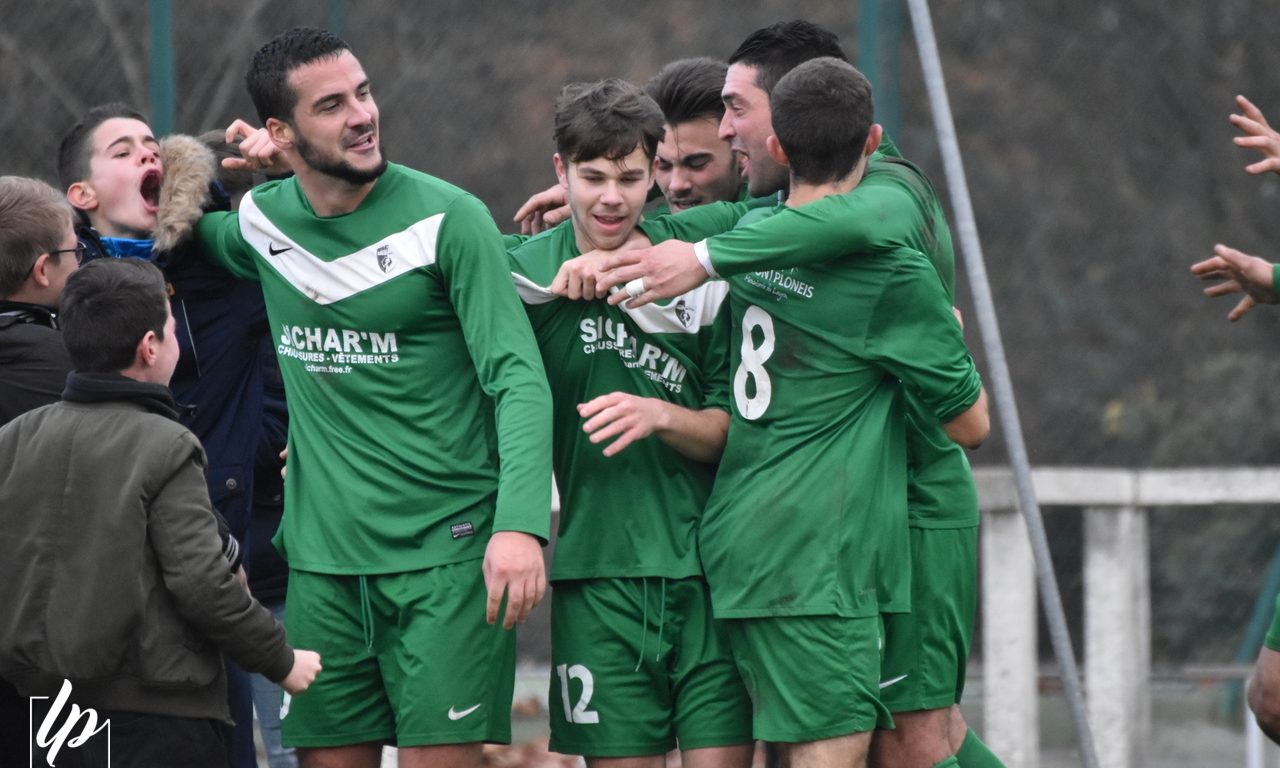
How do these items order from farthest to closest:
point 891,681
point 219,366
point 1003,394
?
1. point 1003,394
2. point 219,366
3. point 891,681

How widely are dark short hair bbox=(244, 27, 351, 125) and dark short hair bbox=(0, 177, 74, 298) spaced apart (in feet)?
1.87

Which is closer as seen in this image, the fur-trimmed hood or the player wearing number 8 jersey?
the player wearing number 8 jersey

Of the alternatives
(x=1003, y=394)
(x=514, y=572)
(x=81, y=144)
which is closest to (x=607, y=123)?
(x=514, y=572)

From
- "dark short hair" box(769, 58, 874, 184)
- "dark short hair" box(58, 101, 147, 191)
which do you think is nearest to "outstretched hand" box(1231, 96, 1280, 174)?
"dark short hair" box(769, 58, 874, 184)

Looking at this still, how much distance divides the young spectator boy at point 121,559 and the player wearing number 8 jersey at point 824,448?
3.09 ft

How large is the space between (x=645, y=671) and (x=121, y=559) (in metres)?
1.14

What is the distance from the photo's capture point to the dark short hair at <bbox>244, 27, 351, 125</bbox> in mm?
3873

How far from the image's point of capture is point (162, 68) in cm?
633

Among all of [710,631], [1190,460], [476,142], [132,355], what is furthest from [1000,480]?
[132,355]

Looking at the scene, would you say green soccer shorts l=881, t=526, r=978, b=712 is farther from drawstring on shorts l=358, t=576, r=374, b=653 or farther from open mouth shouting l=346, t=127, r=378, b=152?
open mouth shouting l=346, t=127, r=378, b=152

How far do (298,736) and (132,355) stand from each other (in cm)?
89

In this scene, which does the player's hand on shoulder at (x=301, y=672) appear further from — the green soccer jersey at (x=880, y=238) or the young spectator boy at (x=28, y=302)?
the green soccer jersey at (x=880, y=238)

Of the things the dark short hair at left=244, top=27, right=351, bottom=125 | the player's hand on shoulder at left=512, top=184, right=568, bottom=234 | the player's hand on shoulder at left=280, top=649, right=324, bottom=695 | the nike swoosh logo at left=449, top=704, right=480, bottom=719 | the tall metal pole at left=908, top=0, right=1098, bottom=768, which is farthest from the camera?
the tall metal pole at left=908, top=0, right=1098, bottom=768

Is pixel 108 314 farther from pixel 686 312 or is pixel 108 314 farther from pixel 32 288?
pixel 686 312
